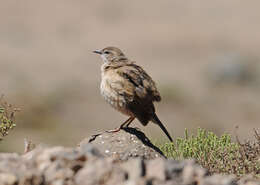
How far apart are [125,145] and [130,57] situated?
88.4ft

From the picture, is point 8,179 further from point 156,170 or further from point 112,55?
point 112,55

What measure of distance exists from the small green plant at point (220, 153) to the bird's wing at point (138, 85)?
79 centimetres

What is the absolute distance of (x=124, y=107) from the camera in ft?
37.9

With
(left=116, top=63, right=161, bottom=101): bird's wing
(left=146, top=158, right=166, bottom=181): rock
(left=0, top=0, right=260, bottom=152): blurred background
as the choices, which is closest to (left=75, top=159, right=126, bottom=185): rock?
(left=146, top=158, right=166, bottom=181): rock

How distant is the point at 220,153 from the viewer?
11.5 metres

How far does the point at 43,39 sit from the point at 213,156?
99.2ft

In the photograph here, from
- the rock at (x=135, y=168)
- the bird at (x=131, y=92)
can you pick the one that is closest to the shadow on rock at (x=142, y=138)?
the bird at (x=131, y=92)

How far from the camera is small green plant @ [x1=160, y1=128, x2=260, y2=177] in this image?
37.0 ft

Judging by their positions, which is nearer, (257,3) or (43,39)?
(43,39)

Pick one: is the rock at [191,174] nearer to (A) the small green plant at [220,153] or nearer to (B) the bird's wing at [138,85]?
(A) the small green plant at [220,153]

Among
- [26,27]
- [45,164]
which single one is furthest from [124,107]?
[26,27]

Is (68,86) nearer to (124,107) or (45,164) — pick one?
(124,107)

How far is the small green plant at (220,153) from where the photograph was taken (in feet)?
37.0

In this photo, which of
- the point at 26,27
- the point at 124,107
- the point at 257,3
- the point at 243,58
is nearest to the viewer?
the point at 124,107
